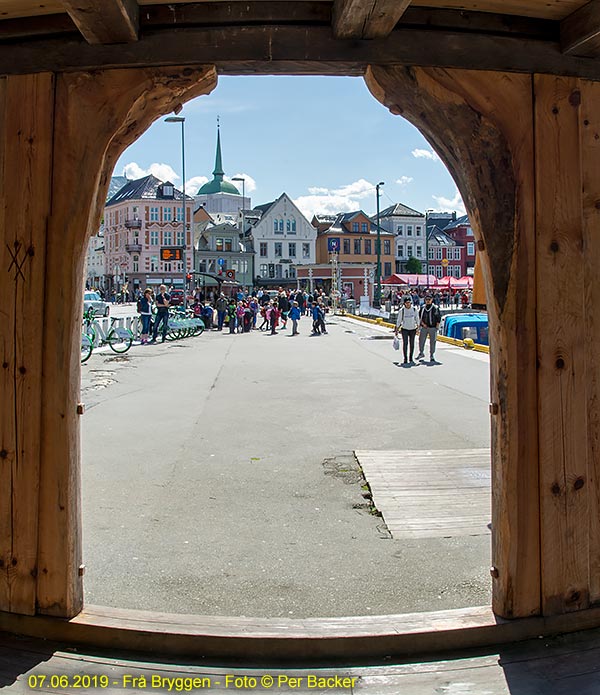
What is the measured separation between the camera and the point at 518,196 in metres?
3.38

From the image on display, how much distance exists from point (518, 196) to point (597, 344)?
87 centimetres

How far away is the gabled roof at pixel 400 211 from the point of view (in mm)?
96125

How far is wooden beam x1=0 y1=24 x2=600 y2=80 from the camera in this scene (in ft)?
10.7

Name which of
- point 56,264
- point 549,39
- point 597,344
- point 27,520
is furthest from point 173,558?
point 549,39

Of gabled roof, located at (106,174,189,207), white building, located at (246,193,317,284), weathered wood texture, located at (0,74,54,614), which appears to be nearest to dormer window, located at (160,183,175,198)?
gabled roof, located at (106,174,189,207)

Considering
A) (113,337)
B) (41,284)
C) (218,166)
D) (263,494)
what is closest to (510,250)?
(41,284)

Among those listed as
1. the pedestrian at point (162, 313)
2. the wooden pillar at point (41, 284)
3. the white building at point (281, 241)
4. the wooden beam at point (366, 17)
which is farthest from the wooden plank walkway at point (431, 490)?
the white building at point (281, 241)

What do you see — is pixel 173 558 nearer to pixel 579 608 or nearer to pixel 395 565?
pixel 395 565

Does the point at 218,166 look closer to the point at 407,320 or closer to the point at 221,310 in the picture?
the point at 221,310

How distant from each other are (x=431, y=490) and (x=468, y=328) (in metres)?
18.0

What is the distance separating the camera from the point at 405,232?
96312mm

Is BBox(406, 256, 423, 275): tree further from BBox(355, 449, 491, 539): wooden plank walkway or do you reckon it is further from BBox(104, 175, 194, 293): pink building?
BBox(355, 449, 491, 539): wooden plank walkway

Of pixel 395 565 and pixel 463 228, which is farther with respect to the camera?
pixel 463 228

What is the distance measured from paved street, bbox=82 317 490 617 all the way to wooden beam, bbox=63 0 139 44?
3.03 meters
